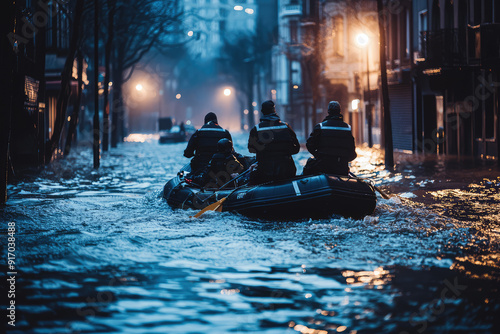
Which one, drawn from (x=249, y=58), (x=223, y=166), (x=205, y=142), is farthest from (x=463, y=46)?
(x=249, y=58)

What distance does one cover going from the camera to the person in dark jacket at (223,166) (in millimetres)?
14844

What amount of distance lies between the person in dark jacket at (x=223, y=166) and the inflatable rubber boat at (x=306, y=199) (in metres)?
1.52

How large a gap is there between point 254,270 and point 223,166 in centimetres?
611

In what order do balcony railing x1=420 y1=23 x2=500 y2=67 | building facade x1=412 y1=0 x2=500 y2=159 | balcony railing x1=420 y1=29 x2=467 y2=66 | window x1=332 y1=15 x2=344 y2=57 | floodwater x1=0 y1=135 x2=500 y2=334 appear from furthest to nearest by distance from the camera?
window x1=332 y1=15 x2=344 y2=57 → balcony railing x1=420 y1=29 x2=467 y2=66 → building facade x1=412 y1=0 x2=500 y2=159 → balcony railing x1=420 y1=23 x2=500 y2=67 → floodwater x1=0 y1=135 x2=500 y2=334

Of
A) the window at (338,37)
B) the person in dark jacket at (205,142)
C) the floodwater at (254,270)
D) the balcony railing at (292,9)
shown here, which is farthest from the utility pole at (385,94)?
the balcony railing at (292,9)

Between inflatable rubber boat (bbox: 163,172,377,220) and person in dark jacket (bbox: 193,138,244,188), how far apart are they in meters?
1.52

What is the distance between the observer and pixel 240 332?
21.0 ft

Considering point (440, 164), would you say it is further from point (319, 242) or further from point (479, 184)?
point (319, 242)

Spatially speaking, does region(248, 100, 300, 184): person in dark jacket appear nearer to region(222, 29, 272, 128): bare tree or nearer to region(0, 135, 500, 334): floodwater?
region(0, 135, 500, 334): floodwater

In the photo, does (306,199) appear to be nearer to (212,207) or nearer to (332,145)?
(332,145)

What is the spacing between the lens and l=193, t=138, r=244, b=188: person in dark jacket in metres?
14.8

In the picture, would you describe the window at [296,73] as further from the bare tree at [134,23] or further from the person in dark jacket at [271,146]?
the person in dark jacket at [271,146]

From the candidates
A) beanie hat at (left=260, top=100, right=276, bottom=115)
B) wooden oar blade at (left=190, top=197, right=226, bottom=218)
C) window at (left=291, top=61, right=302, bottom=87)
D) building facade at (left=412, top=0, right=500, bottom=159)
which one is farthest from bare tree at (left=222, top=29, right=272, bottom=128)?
beanie hat at (left=260, top=100, right=276, bottom=115)

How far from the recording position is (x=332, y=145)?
13.4 meters
